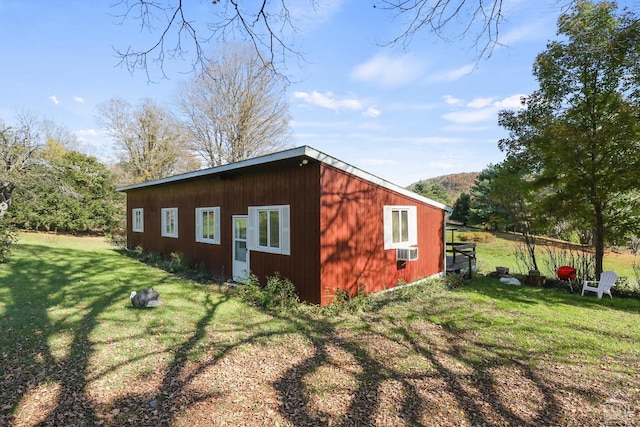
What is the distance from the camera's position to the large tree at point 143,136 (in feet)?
73.2

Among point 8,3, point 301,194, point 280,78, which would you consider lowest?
point 301,194

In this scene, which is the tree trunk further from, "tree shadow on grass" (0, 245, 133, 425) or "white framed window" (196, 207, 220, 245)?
"tree shadow on grass" (0, 245, 133, 425)

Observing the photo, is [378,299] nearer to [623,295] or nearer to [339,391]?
[339,391]

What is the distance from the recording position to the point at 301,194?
6.88 metres

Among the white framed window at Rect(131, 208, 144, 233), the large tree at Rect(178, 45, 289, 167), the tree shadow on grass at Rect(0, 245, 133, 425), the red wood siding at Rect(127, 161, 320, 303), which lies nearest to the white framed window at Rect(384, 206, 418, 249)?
the red wood siding at Rect(127, 161, 320, 303)

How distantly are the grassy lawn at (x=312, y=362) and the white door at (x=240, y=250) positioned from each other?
1411mm

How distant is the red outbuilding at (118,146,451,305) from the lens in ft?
21.9

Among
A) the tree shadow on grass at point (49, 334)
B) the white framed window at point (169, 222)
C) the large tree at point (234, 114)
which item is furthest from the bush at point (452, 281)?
the large tree at point (234, 114)

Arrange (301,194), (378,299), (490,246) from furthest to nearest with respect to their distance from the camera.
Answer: (490,246), (378,299), (301,194)

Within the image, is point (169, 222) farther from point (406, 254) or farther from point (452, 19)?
point (452, 19)

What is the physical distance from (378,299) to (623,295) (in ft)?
21.2

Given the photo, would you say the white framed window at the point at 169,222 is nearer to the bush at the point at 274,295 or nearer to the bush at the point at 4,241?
the bush at the point at 4,241

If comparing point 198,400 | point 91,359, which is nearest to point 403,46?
point 198,400

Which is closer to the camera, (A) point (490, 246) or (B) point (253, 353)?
(B) point (253, 353)
